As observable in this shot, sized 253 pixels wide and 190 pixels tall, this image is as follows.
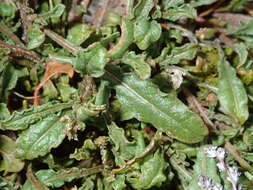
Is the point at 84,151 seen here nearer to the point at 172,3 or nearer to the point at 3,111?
the point at 3,111

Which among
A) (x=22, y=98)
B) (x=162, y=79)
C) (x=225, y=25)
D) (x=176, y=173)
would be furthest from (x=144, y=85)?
(x=225, y=25)

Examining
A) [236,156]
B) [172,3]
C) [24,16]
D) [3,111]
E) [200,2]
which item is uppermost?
[24,16]

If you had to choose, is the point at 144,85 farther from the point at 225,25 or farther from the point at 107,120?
the point at 225,25

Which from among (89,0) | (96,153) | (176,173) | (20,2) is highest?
(20,2)

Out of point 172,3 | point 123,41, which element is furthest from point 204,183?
point 172,3

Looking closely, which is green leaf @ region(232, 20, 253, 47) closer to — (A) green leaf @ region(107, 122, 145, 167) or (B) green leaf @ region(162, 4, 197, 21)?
(B) green leaf @ region(162, 4, 197, 21)
